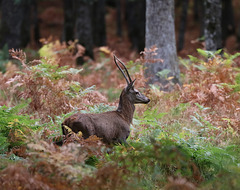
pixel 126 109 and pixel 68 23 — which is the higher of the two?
pixel 68 23

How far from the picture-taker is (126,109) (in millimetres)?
6180

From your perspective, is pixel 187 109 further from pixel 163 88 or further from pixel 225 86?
pixel 163 88

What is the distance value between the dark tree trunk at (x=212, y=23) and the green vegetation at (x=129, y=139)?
212 cm

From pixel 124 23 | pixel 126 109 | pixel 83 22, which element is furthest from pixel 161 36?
pixel 124 23

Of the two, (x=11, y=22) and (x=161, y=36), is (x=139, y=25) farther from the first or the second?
(x=161, y=36)

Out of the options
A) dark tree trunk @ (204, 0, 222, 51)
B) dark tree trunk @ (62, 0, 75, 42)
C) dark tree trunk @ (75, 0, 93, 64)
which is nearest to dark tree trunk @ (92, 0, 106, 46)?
dark tree trunk @ (62, 0, 75, 42)

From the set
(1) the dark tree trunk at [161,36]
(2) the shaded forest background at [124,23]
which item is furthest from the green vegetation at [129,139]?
(2) the shaded forest background at [124,23]

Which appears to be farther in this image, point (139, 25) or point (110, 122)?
point (139, 25)

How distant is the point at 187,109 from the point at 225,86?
112 centimetres

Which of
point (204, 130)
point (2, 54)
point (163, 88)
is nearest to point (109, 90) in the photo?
point (163, 88)

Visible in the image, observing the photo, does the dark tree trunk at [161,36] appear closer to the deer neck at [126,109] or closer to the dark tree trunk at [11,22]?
the deer neck at [126,109]

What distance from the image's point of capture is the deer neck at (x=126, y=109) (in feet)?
20.1

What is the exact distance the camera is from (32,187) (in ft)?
13.1

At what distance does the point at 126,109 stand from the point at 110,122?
0.62m
